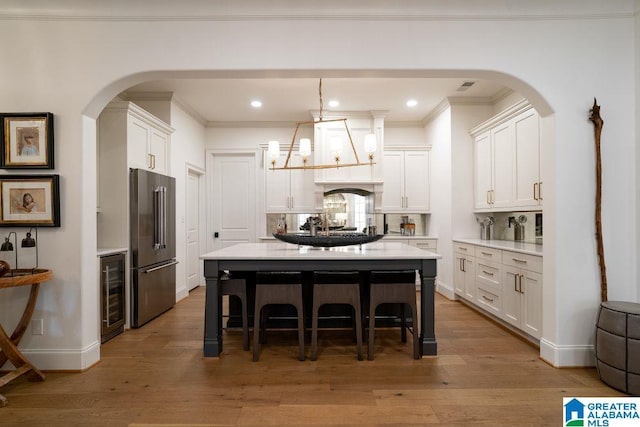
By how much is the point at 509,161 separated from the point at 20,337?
4940mm

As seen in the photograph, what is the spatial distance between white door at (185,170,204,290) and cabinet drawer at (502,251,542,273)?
426 cm

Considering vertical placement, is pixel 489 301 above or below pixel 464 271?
below

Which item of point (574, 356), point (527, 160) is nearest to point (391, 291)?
point (574, 356)

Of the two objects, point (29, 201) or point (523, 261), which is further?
point (523, 261)

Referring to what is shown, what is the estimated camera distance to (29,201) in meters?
2.78

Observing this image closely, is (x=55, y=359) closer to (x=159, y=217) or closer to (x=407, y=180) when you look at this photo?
(x=159, y=217)

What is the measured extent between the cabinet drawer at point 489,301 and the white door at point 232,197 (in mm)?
3779

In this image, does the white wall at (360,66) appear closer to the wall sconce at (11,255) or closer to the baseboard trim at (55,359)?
the baseboard trim at (55,359)

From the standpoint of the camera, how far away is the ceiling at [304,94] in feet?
15.0

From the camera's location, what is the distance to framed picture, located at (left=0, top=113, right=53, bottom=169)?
2.76 m

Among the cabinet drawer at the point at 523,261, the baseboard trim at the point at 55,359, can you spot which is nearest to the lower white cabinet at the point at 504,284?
the cabinet drawer at the point at 523,261

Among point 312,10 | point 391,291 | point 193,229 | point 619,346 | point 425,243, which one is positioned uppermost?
point 312,10

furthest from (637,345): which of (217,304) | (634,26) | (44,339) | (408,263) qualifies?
(44,339)

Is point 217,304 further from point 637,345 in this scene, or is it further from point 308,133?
point 308,133
